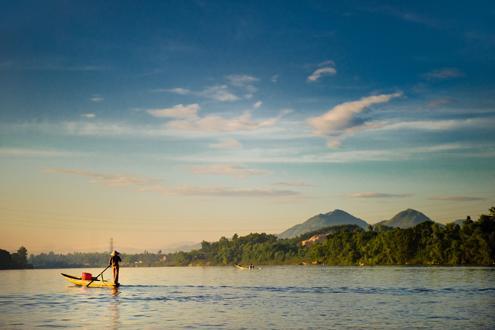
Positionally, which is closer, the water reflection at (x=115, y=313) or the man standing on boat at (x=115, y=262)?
the water reflection at (x=115, y=313)

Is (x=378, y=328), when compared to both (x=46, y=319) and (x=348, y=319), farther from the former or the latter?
(x=46, y=319)

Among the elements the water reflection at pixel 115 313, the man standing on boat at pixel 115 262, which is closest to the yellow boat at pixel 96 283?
the man standing on boat at pixel 115 262

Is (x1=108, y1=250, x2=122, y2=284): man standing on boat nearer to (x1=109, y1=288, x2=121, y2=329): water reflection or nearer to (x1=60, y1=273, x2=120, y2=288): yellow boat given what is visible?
(x1=60, y1=273, x2=120, y2=288): yellow boat

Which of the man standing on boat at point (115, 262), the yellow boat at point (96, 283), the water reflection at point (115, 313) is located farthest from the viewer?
the man standing on boat at point (115, 262)

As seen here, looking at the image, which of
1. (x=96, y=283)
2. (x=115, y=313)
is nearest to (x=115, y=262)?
(x=96, y=283)

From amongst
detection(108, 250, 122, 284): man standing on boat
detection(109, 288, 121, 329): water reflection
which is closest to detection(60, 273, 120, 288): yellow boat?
detection(108, 250, 122, 284): man standing on boat

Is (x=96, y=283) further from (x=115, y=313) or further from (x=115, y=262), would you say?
(x=115, y=313)

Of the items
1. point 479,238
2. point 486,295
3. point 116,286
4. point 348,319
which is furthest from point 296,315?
point 479,238

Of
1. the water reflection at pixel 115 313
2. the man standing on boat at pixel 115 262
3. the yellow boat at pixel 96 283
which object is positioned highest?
the man standing on boat at pixel 115 262

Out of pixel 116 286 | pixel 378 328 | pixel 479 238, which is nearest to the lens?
pixel 378 328

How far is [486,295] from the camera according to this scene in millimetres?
57031

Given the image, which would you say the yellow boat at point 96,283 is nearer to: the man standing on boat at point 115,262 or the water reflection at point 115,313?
the man standing on boat at point 115,262

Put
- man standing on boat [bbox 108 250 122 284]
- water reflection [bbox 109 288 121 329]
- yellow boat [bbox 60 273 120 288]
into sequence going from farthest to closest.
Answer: man standing on boat [bbox 108 250 122 284]
yellow boat [bbox 60 273 120 288]
water reflection [bbox 109 288 121 329]

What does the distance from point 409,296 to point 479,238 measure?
149 metres
